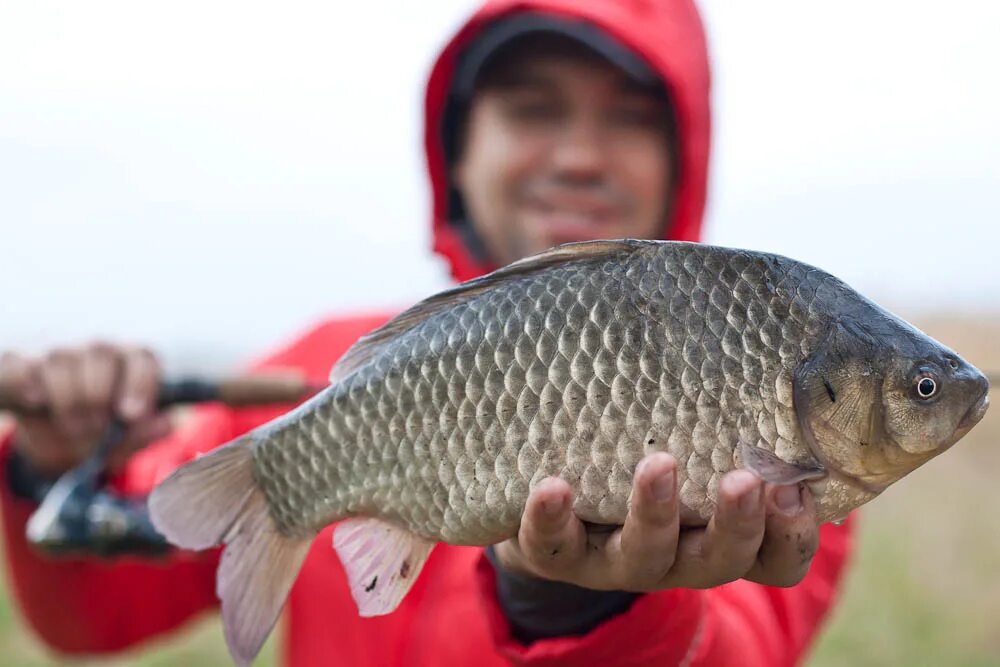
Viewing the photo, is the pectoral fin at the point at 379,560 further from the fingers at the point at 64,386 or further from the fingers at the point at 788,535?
the fingers at the point at 64,386

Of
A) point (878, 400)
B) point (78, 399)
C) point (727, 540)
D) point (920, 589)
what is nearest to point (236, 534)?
point (727, 540)

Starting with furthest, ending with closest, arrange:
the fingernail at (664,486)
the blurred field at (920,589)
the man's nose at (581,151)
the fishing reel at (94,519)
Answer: the blurred field at (920,589), the man's nose at (581,151), the fishing reel at (94,519), the fingernail at (664,486)

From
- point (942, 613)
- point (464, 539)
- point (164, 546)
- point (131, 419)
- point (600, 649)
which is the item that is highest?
point (464, 539)

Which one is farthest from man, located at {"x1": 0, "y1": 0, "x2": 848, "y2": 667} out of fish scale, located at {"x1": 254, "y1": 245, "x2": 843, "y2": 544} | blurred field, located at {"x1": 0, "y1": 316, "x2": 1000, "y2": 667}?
blurred field, located at {"x1": 0, "y1": 316, "x2": 1000, "y2": 667}

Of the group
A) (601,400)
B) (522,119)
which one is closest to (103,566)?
(522,119)

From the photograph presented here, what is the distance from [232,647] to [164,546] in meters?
0.57

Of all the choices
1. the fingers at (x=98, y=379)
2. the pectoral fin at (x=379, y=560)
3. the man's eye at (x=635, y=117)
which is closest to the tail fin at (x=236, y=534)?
the pectoral fin at (x=379, y=560)

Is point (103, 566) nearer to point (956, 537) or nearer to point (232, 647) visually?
point (232, 647)

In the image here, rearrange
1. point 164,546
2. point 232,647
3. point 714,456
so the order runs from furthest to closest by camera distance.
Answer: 1. point 164,546
2. point 232,647
3. point 714,456

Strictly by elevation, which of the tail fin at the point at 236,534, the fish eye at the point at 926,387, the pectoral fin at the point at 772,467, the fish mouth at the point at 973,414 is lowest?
the tail fin at the point at 236,534

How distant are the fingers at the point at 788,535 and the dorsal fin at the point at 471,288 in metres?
0.20

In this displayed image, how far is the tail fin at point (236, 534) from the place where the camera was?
729mm

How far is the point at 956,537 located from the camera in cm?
339

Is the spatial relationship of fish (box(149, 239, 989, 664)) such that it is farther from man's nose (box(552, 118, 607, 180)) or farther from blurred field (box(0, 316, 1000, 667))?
blurred field (box(0, 316, 1000, 667))
